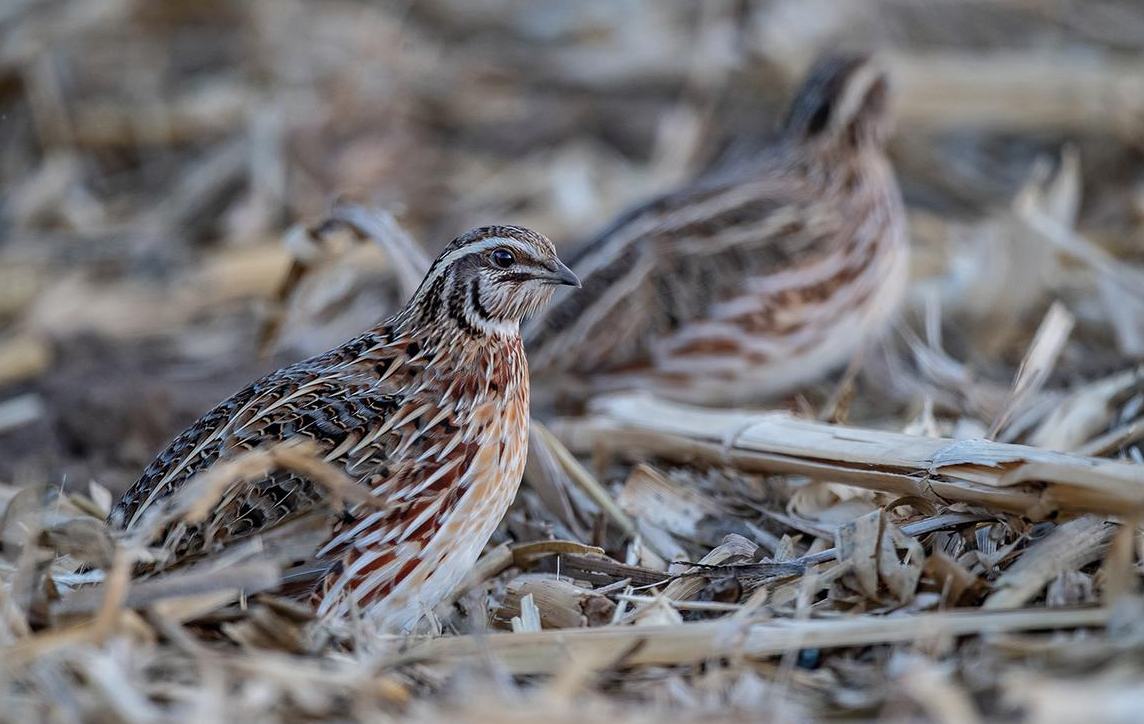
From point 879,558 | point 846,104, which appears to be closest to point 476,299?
point 879,558

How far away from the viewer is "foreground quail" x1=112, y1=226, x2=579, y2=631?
400cm

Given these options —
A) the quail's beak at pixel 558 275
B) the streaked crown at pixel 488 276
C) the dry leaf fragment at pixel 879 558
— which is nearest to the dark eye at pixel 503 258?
the streaked crown at pixel 488 276

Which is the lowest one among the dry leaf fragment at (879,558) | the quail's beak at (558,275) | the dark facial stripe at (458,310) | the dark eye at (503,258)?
the dry leaf fragment at (879,558)

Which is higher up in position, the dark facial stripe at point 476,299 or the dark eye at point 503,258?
the dark eye at point 503,258

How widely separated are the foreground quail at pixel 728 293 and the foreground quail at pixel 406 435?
1784 millimetres

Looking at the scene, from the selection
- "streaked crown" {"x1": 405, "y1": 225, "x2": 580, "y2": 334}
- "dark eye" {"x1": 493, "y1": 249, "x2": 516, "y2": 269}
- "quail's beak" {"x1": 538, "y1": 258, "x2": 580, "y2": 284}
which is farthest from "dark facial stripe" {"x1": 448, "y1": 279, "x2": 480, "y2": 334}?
"quail's beak" {"x1": 538, "y1": 258, "x2": 580, "y2": 284}

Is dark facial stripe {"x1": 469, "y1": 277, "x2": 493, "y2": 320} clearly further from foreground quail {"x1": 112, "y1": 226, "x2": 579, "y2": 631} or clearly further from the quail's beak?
the quail's beak

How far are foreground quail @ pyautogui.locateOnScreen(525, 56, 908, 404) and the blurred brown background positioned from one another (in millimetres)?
479

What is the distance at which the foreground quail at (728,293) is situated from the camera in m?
6.36

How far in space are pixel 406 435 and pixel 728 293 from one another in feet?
8.51

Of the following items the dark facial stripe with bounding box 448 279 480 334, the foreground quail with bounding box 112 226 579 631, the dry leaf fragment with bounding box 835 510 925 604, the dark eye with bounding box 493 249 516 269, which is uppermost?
the dark eye with bounding box 493 249 516 269

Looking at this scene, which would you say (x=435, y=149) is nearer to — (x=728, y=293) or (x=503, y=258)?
(x=728, y=293)

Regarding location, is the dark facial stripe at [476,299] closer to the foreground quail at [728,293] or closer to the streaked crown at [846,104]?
the foreground quail at [728,293]

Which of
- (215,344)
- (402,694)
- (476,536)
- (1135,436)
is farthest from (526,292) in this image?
(215,344)
